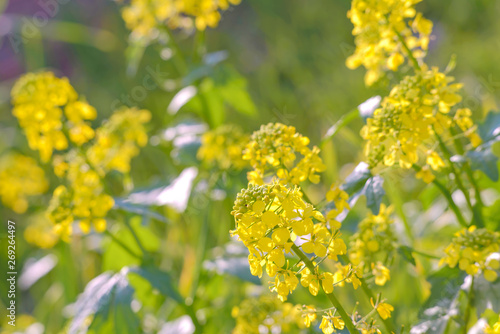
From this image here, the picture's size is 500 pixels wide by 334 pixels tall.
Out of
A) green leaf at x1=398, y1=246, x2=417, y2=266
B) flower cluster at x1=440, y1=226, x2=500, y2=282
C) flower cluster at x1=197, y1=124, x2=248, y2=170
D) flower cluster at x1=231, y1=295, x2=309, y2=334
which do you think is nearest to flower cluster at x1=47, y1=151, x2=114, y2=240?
flower cluster at x1=197, y1=124, x2=248, y2=170

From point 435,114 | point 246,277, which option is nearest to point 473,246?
point 435,114

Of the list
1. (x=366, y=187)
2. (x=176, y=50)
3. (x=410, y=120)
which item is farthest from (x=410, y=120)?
(x=176, y=50)

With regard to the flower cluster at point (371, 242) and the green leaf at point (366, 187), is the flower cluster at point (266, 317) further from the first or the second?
the green leaf at point (366, 187)

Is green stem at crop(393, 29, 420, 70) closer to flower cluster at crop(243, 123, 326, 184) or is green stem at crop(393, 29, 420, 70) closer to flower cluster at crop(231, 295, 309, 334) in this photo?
flower cluster at crop(243, 123, 326, 184)

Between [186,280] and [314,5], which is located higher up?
[314,5]

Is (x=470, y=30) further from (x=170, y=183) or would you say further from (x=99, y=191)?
(x=99, y=191)

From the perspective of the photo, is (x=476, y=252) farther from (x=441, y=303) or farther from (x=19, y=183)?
(x=19, y=183)
